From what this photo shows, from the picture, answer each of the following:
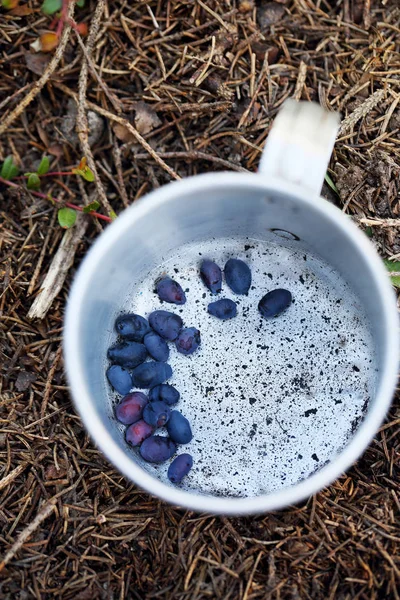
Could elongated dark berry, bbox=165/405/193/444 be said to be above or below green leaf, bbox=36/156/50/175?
below

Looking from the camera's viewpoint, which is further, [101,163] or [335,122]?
[101,163]

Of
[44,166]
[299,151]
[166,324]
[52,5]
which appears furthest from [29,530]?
[52,5]

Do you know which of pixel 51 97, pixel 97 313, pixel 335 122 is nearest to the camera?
pixel 335 122

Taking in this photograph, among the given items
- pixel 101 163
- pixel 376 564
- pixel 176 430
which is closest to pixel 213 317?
pixel 176 430

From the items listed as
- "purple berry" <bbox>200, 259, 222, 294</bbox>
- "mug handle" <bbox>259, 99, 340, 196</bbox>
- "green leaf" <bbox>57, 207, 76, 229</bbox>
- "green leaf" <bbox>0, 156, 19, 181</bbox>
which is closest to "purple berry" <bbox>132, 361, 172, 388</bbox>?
"purple berry" <bbox>200, 259, 222, 294</bbox>

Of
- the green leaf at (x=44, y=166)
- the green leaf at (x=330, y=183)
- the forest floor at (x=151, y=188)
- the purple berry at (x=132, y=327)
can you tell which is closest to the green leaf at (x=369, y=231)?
the forest floor at (x=151, y=188)

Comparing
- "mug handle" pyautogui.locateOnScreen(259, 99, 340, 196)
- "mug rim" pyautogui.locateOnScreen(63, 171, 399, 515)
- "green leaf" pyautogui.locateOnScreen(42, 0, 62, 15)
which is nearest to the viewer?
"mug rim" pyautogui.locateOnScreen(63, 171, 399, 515)

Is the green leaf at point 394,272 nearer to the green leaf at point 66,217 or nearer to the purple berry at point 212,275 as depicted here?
the purple berry at point 212,275

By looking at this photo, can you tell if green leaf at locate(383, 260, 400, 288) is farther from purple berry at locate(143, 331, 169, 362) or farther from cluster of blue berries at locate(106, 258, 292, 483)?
purple berry at locate(143, 331, 169, 362)

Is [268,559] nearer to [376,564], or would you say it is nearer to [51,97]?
[376,564]
